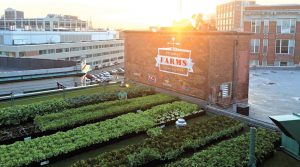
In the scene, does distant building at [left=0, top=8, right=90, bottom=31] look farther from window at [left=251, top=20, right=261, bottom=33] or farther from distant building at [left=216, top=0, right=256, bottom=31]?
window at [left=251, top=20, right=261, bottom=33]

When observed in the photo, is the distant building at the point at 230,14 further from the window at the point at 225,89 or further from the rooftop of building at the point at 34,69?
the window at the point at 225,89

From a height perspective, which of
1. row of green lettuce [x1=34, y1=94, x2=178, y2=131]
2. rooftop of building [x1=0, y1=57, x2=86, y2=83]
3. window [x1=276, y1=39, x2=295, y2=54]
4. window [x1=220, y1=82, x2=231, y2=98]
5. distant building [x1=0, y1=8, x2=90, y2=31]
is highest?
distant building [x1=0, y1=8, x2=90, y2=31]

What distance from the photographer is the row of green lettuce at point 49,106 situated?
695 inches

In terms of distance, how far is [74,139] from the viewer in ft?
47.8

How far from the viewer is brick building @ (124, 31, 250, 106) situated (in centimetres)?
2075

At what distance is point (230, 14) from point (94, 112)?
134389mm

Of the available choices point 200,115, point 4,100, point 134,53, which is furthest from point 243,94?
point 4,100

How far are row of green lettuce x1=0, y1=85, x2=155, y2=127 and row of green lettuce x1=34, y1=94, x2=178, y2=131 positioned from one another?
1116 millimetres

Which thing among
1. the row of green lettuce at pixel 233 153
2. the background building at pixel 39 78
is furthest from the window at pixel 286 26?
the row of green lettuce at pixel 233 153

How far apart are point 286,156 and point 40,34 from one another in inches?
2972

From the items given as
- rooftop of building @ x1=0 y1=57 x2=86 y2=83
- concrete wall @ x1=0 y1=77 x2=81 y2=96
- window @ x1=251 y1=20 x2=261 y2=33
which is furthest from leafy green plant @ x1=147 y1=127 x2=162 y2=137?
window @ x1=251 y1=20 x2=261 y2=33

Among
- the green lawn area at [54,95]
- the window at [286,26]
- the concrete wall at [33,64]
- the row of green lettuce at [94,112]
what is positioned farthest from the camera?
the window at [286,26]

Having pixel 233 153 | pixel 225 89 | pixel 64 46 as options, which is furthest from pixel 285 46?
pixel 64 46

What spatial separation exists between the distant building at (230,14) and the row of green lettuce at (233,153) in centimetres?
11998
